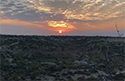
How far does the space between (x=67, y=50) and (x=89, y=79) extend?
3898 centimetres

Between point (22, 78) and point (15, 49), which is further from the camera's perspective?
point (15, 49)

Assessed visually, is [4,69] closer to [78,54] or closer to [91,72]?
[91,72]

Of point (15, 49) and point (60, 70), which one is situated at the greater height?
point (15, 49)

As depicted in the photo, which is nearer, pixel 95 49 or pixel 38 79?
pixel 38 79

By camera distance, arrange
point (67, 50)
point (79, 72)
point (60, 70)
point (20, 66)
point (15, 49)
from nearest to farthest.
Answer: point (79, 72) → point (60, 70) → point (20, 66) → point (15, 49) → point (67, 50)

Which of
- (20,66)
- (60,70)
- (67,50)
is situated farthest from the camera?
(67,50)

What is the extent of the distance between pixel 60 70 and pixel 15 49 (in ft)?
103

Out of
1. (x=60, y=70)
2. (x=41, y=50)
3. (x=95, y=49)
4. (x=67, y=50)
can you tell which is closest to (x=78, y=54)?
(x=67, y=50)

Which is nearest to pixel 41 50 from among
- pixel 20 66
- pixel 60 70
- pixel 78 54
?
pixel 78 54

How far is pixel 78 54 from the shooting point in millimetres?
63344

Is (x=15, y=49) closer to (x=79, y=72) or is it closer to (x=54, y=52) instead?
(x=54, y=52)

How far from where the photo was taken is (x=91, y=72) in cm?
3656

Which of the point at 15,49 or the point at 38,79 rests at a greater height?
the point at 15,49

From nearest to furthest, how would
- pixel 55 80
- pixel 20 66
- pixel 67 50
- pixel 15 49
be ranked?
pixel 55 80
pixel 20 66
pixel 15 49
pixel 67 50
